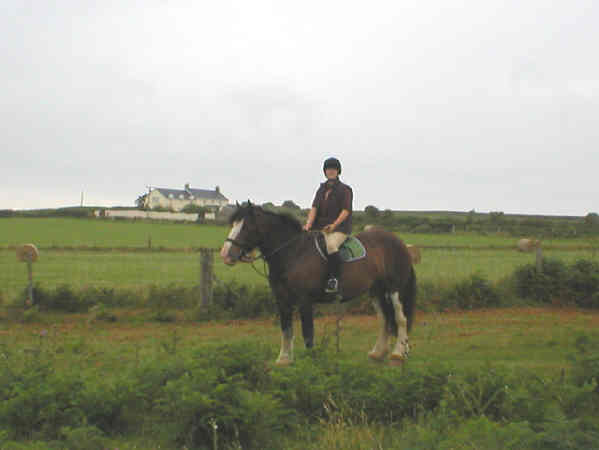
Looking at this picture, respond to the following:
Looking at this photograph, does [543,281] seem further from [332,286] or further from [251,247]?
[251,247]

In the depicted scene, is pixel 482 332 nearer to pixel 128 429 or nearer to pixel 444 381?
pixel 444 381

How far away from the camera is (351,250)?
23.1 ft

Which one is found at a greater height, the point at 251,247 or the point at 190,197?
the point at 190,197

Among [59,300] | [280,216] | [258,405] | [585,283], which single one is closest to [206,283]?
[59,300]

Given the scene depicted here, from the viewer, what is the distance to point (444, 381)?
442 cm

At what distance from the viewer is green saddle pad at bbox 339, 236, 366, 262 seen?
22.8 feet

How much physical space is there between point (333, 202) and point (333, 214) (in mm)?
179

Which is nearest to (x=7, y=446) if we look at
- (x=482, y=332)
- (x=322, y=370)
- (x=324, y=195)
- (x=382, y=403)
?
(x=322, y=370)

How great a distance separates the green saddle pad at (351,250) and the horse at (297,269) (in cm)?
8

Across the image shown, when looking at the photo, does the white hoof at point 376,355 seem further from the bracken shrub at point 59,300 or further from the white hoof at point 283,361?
the bracken shrub at point 59,300

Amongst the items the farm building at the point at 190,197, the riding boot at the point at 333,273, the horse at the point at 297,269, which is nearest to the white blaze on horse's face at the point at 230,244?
the horse at the point at 297,269

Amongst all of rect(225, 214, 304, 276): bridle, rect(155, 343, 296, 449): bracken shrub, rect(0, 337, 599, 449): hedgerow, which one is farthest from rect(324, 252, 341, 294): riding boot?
rect(155, 343, 296, 449): bracken shrub

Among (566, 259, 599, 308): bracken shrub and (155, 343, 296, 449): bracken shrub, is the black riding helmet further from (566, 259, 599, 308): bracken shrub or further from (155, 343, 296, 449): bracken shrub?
(566, 259, 599, 308): bracken shrub

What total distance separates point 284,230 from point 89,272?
13.0 meters
